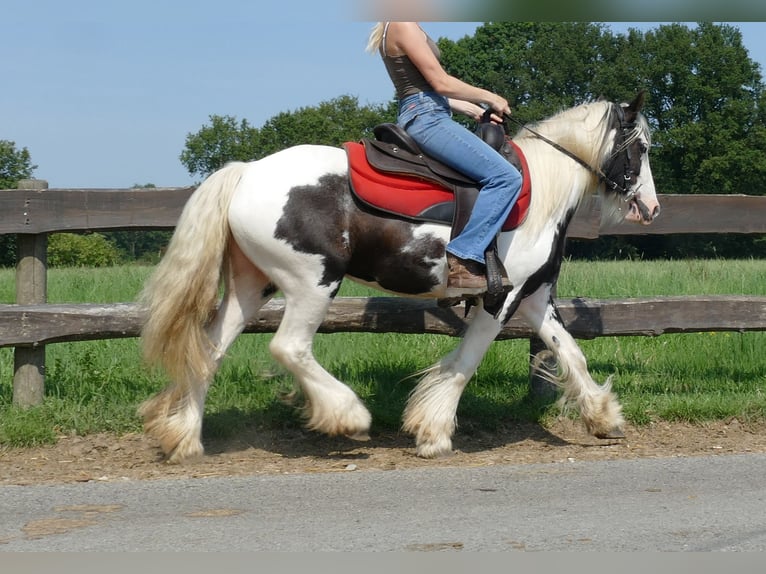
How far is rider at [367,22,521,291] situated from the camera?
5.32m

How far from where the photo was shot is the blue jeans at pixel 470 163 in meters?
5.32

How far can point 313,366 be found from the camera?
5445 mm

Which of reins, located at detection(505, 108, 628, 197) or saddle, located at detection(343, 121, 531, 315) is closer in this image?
saddle, located at detection(343, 121, 531, 315)

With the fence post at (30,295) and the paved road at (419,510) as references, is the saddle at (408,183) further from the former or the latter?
the fence post at (30,295)

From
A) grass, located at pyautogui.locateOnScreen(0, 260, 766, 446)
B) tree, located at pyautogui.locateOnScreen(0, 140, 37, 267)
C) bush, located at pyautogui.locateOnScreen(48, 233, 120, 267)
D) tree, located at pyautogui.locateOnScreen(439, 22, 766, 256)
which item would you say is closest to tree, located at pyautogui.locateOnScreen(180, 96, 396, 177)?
tree, located at pyautogui.locateOnScreen(439, 22, 766, 256)

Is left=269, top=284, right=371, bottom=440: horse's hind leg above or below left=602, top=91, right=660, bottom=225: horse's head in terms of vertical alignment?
below

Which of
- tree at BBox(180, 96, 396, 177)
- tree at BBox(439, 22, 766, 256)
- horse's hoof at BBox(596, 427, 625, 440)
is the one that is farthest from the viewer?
tree at BBox(180, 96, 396, 177)

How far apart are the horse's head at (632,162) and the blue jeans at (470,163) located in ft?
2.83

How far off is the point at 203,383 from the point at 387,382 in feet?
5.90

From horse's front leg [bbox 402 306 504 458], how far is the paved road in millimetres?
474

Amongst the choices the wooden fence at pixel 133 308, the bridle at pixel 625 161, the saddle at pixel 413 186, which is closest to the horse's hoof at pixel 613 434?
the wooden fence at pixel 133 308

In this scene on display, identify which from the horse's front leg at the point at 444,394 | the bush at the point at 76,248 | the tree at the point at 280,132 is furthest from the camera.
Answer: the tree at the point at 280,132

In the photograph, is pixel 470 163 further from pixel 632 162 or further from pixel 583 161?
pixel 632 162

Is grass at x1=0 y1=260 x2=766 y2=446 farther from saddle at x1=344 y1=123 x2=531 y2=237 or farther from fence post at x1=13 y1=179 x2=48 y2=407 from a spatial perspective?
saddle at x1=344 y1=123 x2=531 y2=237
